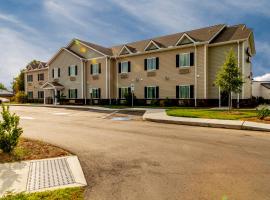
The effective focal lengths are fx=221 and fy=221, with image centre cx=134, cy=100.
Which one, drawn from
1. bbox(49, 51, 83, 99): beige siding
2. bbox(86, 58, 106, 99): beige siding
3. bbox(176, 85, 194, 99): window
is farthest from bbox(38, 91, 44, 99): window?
bbox(176, 85, 194, 99): window

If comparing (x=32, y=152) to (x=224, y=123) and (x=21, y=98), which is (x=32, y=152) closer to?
(x=224, y=123)

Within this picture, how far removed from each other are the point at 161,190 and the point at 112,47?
37724mm

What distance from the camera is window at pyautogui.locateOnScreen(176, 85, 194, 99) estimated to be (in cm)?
2683

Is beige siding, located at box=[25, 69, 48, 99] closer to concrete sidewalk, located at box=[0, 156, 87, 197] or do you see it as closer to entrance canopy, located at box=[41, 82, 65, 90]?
entrance canopy, located at box=[41, 82, 65, 90]

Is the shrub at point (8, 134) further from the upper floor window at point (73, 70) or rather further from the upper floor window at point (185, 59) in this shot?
the upper floor window at point (73, 70)

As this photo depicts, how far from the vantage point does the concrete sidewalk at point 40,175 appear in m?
4.51

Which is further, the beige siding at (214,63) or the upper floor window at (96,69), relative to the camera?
the upper floor window at (96,69)

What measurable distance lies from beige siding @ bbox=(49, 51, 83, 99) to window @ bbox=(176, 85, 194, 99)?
1711 cm

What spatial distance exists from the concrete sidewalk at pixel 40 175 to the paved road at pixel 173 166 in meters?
0.33

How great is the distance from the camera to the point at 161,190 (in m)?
4.42

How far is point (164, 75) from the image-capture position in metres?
29.2

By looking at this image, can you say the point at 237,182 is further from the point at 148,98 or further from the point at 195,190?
the point at 148,98

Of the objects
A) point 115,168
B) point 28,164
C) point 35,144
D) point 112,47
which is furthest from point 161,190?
point 112,47

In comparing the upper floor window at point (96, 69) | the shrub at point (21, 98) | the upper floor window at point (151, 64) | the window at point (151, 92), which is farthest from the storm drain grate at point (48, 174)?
the shrub at point (21, 98)
